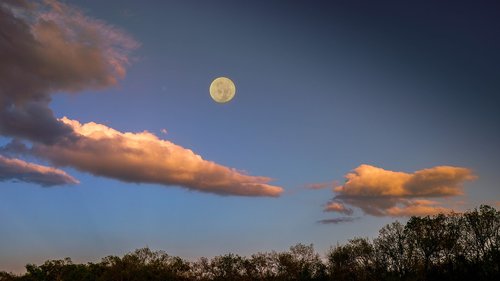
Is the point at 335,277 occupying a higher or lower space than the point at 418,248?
lower

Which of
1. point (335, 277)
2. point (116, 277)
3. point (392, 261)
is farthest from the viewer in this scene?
point (116, 277)

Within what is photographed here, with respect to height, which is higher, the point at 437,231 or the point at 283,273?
the point at 437,231

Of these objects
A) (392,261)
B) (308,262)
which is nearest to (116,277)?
(308,262)

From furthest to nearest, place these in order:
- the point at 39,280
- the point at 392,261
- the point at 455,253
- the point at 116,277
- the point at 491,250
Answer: the point at 39,280 → the point at 116,277 → the point at 392,261 → the point at 455,253 → the point at 491,250

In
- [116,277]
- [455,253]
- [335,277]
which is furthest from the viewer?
[116,277]

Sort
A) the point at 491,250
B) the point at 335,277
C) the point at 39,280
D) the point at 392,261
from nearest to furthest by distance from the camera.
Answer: the point at 491,250 < the point at 392,261 < the point at 335,277 < the point at 39,280

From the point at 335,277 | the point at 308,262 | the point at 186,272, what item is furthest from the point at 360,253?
the point at 186,272

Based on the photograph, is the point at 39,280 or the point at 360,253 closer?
the point at 360,253

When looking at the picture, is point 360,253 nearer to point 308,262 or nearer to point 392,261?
point 392,261

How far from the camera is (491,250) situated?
266 ft

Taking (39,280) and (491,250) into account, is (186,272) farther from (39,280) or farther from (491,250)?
(491,250)

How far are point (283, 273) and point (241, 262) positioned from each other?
57.9 feet

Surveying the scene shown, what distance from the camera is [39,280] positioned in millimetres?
131750

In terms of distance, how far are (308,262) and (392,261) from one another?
2999 centimetres
